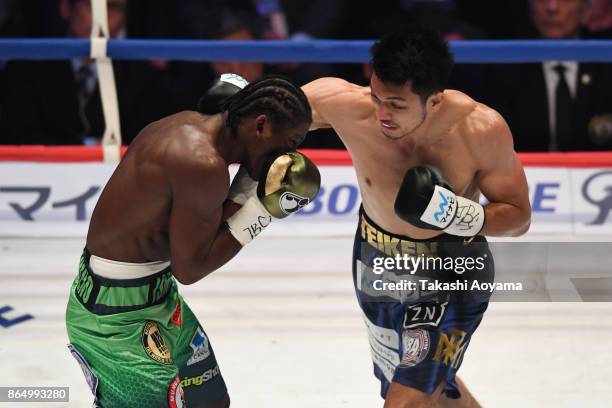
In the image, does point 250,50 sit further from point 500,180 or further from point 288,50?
point 500,180

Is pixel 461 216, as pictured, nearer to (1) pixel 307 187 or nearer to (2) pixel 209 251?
(1) pixel 307 187

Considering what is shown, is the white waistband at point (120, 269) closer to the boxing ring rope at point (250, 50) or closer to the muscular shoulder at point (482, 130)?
the muscular shoulder at point (482, 130)

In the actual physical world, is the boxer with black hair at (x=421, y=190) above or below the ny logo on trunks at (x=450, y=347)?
above

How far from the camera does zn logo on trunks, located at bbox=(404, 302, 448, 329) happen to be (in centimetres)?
246

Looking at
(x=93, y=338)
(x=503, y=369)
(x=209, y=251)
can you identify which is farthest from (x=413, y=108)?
(x=503, y=369)

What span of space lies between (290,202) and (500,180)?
510 millimetres

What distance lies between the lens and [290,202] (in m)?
2.31

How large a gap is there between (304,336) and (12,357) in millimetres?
945

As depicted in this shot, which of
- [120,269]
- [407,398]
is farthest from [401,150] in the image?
[120,269]

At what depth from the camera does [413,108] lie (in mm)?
2297

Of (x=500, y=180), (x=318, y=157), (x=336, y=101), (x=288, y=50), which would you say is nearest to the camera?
(x=500, y=180)

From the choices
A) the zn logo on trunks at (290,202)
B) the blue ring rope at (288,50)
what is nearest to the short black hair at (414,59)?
the zn logo on trunks at (290,202)

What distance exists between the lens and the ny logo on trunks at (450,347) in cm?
246

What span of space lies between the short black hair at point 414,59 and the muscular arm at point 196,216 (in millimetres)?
423
